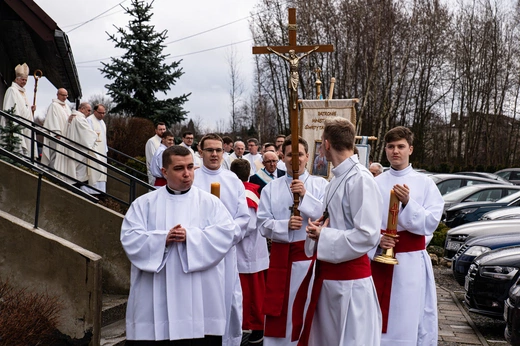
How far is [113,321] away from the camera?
26.2ft

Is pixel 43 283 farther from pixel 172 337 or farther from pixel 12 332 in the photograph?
pixel 172 337

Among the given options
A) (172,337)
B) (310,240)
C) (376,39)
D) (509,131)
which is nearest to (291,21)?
(310,240)

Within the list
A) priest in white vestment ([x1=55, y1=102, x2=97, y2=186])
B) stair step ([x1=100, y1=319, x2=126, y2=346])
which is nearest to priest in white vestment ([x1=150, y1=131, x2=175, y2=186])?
priest in white vestment ([x1=55, y1=102, x2=97, y2=186])

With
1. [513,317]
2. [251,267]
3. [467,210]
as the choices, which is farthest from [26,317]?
[467,210]

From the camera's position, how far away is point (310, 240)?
5.37 meters

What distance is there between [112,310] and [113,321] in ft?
0.51

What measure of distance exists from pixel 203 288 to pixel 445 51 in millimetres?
41650

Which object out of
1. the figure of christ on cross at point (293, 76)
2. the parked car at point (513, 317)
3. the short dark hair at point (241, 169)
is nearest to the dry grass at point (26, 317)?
the short dark hair at point (241, 169)

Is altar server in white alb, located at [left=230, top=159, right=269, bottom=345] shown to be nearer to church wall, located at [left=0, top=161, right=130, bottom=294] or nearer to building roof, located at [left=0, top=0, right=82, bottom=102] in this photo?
church wall, located at [left=0, top=161, right=130, bottom=294]

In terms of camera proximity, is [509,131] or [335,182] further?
[509,131]

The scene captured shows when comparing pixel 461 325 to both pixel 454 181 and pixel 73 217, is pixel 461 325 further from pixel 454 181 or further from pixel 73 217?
pixel 454 181

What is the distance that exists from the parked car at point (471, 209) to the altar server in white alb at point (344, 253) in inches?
446

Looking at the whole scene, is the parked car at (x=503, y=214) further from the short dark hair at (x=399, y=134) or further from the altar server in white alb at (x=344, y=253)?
the altar server in white alb at (x=344, y=253)

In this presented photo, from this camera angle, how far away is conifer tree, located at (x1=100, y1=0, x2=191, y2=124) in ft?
85.9
